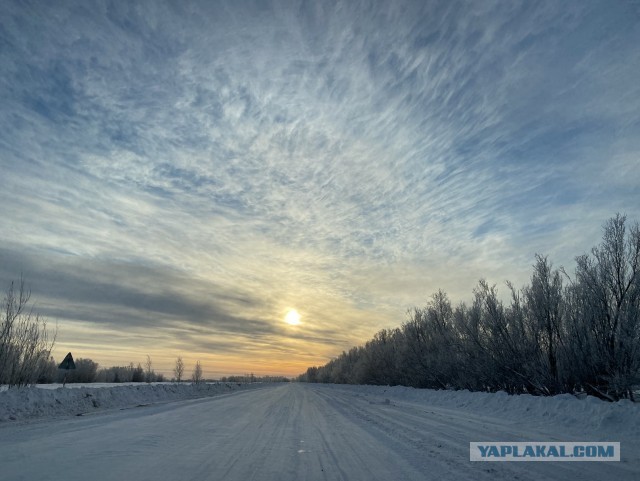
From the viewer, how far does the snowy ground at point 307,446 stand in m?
7.12

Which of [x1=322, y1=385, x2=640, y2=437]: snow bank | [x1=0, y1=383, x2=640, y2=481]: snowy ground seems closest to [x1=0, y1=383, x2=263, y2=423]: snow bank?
[x1=0, y1=383, x2=640, y2=481]: snowy ground

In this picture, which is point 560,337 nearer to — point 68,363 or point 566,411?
point 566,411

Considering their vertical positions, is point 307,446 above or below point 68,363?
below

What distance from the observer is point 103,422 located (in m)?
14.9

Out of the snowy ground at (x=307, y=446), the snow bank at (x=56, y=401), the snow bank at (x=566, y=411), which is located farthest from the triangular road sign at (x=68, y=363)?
the snow bank at (x=566, y=411)

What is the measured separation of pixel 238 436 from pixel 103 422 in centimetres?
676

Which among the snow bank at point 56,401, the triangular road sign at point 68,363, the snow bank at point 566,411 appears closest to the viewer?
the snow bank at point 566,411

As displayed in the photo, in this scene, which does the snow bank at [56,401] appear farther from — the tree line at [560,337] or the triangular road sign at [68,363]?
the tree line at [560,337]

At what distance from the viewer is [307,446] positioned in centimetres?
1005

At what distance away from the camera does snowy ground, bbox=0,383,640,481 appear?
23.4 feet

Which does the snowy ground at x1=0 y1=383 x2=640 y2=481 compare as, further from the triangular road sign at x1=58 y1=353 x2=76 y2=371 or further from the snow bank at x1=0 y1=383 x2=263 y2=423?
the triangular road sign at x1=58 y1=353 x2=76 y2=371

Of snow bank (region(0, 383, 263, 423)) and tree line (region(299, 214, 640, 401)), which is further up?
tree line (region(299, 214, 640, 401))

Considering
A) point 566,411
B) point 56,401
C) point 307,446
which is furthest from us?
point 56,401

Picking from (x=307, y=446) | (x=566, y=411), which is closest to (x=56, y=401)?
(x=307, y=446)
